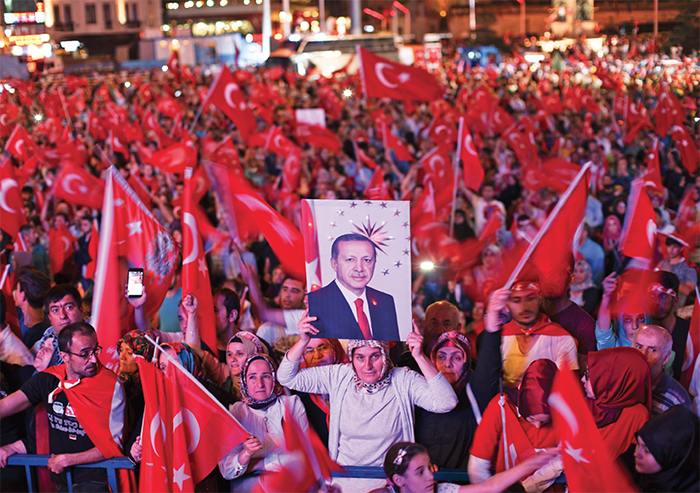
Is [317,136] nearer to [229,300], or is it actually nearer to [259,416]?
[229,300]

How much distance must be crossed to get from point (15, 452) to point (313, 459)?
5.06 ft

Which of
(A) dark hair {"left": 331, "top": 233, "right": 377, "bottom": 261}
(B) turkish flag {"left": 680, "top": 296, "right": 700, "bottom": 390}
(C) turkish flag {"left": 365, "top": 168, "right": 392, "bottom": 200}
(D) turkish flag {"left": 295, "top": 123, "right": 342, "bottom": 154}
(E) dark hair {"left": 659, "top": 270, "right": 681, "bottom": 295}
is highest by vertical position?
(D) turkish flag {"left": 295, "top": 123, "right": 342, "bottom": 154}

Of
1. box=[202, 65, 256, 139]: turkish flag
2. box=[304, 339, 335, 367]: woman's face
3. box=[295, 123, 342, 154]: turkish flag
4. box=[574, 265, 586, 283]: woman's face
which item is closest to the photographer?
box=[304, 339, 335, 367]: woman's face

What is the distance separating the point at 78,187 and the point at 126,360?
471 cm

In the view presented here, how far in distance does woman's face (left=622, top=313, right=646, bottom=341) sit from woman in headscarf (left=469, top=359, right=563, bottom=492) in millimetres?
1141

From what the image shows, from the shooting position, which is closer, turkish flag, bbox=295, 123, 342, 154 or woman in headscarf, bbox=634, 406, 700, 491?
woman in headscarf, bbox=634, 406, 700, 491

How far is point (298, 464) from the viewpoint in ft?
10.8

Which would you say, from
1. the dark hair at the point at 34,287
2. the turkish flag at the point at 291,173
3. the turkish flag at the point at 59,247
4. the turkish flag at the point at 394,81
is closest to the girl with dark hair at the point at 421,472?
the dark hair at the point at 34,287

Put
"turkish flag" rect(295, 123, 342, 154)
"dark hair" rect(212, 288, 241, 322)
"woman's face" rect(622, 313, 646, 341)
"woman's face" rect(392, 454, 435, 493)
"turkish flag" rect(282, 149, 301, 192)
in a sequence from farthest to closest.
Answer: "turkish flag" rect(295, 123, 342, 154) < "turkish flag" rect(282, 149, 301, 192) < "dark hair" rect(212, 288, 241, 322) < "woman's face" rect(622, 313, 646, 341) < "woman's face" rect(392, 454, 435, 493)

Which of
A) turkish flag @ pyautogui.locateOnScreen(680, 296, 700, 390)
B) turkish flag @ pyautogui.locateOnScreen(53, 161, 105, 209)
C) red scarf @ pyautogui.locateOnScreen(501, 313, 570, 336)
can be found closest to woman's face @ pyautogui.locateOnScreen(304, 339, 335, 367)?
red scarf @ pyautogui.locateOnScreen(501, 313, 570, 336)

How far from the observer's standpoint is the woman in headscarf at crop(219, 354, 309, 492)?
3.33m

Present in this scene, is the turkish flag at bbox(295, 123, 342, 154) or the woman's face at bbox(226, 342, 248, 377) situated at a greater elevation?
the turkish flag at bbox(295, 123, 342, 154)

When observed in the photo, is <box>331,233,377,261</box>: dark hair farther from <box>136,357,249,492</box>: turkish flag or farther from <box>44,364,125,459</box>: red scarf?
<box>44,364,125,459</box>: red scarf

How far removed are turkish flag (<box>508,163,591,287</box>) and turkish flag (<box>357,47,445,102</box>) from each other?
5.42 meters
